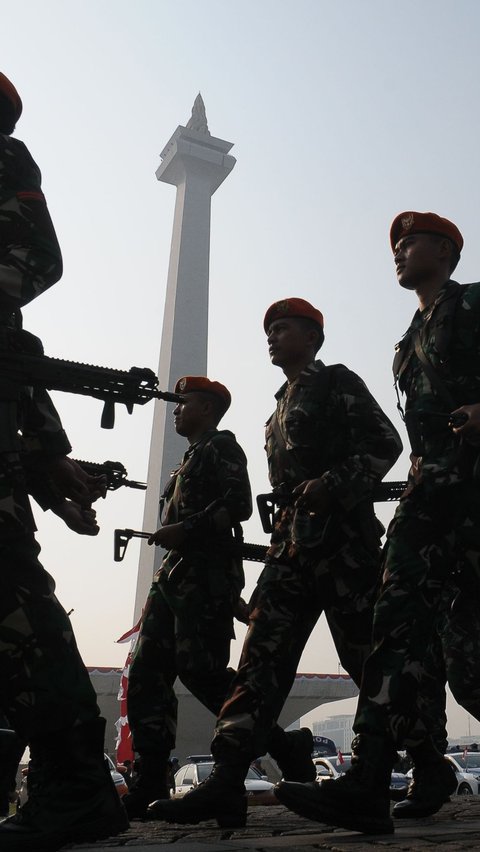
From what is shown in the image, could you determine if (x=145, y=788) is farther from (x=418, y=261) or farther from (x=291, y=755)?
(x=418, y=261)

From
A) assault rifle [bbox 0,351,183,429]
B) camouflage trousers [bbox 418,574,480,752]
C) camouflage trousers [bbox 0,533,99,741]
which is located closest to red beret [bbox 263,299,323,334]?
camouflage trousers [bbox 418,574,480,752]

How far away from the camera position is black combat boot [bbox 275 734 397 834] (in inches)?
100

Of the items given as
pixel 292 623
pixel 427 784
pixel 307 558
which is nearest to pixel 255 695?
pixel 292 623

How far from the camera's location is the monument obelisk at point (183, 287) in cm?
4212

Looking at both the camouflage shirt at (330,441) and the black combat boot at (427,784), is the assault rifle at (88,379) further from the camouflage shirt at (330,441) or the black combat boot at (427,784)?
the black combat boot at (427,784)

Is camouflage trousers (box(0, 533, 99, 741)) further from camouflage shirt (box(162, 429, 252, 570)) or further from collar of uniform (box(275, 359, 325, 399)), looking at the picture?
camouflage shirt (box(162, 429, 252, 570))

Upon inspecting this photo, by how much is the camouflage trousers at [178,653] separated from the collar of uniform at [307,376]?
3.03 ft

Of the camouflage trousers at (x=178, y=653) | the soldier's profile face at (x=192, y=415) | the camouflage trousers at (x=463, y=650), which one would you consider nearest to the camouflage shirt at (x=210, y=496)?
the camouflage trousers at (x=178, y=653)

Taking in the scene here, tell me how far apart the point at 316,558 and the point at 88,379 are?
1.26 meters

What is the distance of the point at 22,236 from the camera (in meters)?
2.33

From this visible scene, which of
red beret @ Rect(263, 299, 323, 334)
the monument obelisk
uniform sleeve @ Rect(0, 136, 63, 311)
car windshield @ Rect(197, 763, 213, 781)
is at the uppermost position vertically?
the monument obelisk

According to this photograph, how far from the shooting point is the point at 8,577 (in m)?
2.06

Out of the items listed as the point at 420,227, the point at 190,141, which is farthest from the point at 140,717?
the point at 190,141

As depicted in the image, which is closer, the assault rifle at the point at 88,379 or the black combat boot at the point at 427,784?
the assault rifle at the point at 88,379
